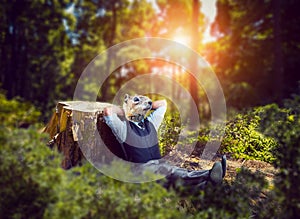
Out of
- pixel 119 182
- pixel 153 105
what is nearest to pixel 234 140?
pixel 153 105

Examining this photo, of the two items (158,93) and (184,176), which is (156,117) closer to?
(184,176)

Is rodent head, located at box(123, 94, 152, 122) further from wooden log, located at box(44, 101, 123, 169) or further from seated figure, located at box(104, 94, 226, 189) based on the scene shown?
wooden log, located at box(44, 101, 123, 169)

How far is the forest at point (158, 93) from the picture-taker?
10.1 ft

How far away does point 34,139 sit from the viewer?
3170 millimetres

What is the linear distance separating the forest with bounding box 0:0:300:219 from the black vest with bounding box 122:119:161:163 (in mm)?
802

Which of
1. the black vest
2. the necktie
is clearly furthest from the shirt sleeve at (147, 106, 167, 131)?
the black vest

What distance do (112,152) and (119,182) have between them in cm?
162

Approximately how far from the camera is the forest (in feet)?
10.1

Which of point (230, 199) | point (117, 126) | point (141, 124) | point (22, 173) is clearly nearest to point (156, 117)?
point (141, 124)

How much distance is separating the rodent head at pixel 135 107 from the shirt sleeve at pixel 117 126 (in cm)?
31

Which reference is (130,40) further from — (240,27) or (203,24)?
(240,27)

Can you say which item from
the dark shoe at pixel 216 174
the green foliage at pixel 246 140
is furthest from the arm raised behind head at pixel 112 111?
the green foliage at pixel 246 140

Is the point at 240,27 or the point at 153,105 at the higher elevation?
the point at 240,27

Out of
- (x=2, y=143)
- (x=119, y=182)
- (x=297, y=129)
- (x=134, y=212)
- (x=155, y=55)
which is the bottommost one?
(x=134, y=212)
